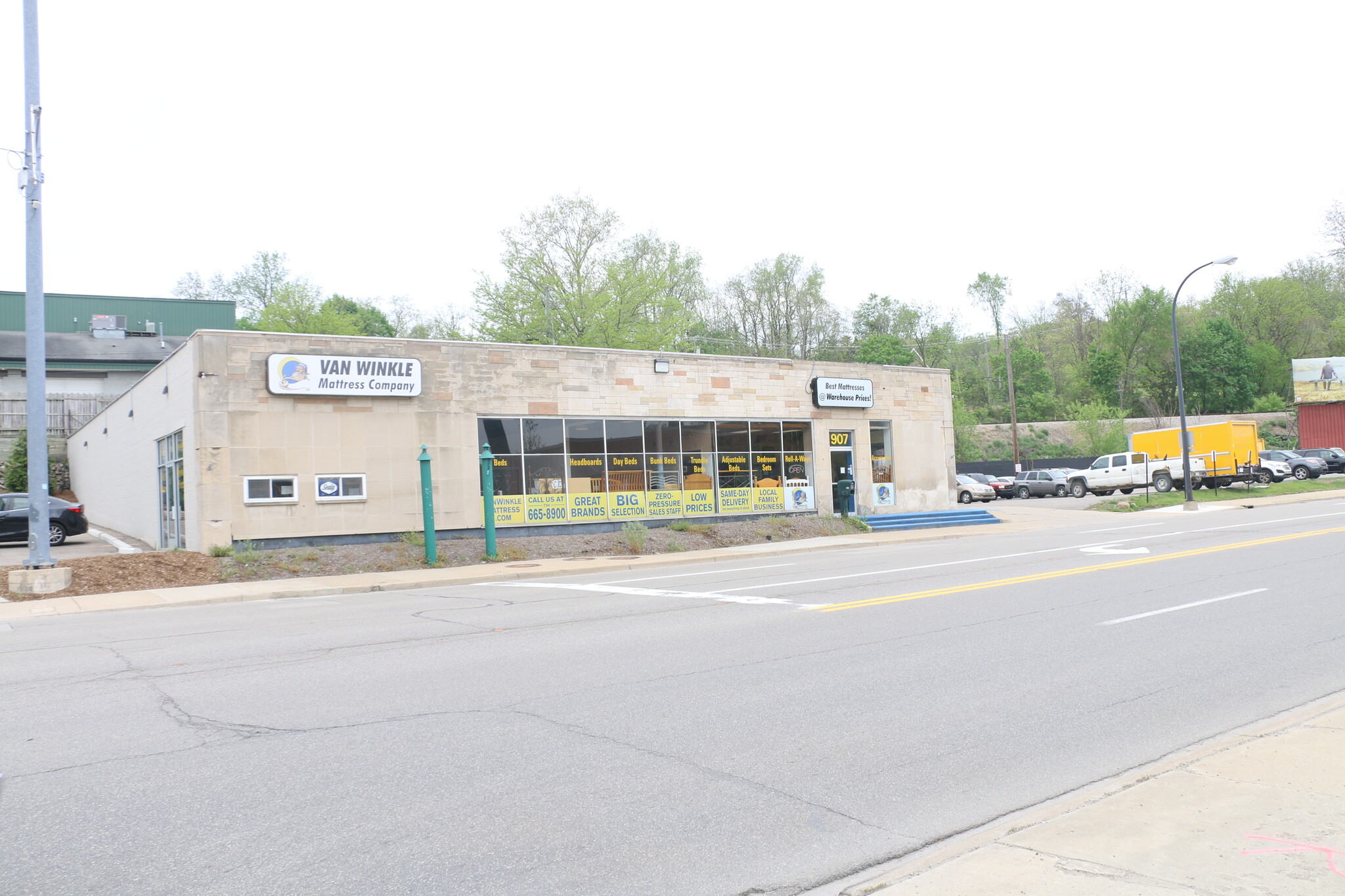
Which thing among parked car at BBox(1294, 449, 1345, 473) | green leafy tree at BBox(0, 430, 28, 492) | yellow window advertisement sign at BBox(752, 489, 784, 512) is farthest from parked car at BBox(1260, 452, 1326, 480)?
green leafy tree at BBox(0, 430, 28, 492)

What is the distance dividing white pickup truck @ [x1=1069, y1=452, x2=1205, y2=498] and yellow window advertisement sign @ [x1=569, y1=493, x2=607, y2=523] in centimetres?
2456

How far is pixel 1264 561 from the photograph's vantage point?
51.1 ft

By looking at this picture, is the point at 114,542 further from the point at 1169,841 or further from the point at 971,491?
the point at 971,491

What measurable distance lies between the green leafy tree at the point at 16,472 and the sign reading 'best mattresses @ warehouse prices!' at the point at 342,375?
24.9m

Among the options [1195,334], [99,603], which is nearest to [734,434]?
[99,603]

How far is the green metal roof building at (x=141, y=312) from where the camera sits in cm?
5531

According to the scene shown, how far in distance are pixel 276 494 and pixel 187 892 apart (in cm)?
1830

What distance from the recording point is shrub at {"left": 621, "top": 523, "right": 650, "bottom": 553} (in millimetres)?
22766

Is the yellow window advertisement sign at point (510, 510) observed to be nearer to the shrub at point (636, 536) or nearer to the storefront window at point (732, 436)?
the shrub at point (636, 536)

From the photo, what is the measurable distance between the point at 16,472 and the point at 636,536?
3138cm

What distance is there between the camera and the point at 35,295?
1575cm

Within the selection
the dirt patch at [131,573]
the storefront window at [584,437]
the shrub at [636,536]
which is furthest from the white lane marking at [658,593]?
the storefront window at [584,437]

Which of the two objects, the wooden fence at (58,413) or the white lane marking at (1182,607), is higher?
the wooden fence at (58,413)

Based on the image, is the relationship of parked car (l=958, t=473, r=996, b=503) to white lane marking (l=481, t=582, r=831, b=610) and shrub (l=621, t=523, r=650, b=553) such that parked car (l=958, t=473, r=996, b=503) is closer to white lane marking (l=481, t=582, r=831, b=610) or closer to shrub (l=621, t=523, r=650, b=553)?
shrub (l=621, t=523, r=650, b=553)
